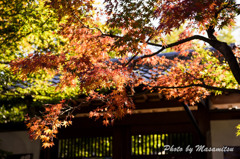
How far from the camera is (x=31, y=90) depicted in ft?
21.5

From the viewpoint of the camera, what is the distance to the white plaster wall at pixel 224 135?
22.4ft

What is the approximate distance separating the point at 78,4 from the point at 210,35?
6.82 ft

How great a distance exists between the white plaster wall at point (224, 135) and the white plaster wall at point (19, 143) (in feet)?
15.8

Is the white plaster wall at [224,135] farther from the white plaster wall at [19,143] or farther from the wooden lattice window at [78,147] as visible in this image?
the white plaster wall at [19,143]

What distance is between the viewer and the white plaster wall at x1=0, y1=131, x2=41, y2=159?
8.48 metres

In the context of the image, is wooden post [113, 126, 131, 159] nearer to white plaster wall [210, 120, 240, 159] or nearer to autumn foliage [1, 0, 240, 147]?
white plaster wall [210, 120, 240, 159]

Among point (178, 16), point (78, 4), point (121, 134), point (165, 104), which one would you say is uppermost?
point (78, 4)

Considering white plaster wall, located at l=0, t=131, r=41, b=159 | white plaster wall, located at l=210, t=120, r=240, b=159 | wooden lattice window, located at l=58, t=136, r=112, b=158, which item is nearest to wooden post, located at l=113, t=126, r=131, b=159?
wooden lattice window, located at l=58, t=136, r=112, b=158

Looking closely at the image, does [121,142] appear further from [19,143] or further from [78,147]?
[19,143]

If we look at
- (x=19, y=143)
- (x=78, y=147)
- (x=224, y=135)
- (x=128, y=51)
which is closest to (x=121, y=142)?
(x=78, y=147)

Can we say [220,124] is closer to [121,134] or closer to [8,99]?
[121,134]

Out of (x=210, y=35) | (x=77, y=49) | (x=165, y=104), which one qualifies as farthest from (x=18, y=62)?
(x=165, y=104)

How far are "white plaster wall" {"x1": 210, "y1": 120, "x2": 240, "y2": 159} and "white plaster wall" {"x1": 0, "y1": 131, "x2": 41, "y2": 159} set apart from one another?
4.83m

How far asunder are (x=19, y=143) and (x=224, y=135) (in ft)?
19.0
